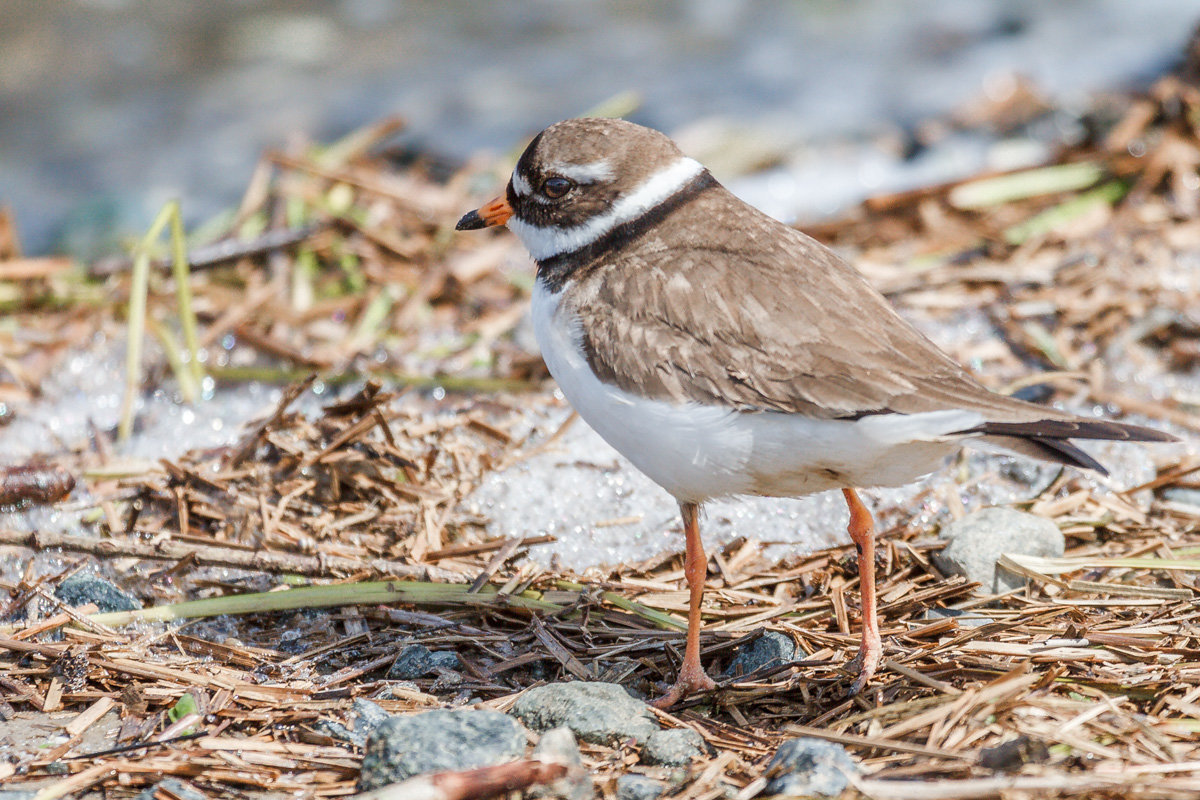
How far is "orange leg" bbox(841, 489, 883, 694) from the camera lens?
133 inches

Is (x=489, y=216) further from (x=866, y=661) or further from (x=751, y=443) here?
(x=866, y=661)

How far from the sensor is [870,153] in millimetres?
7770

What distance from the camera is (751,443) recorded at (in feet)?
10.6

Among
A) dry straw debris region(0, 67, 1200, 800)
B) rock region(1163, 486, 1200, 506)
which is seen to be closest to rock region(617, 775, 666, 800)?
dry straw debris region(0, 67, 1200, 800)

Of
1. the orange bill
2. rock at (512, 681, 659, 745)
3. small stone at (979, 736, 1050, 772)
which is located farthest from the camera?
the orange bill

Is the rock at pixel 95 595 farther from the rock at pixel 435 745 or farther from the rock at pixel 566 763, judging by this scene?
the rock at pixel 566 763

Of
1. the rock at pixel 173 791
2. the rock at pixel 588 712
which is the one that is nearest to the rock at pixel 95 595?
the rock at pixel 173 791

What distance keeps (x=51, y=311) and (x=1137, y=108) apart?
6.38 metres

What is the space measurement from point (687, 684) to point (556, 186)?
1.67 m

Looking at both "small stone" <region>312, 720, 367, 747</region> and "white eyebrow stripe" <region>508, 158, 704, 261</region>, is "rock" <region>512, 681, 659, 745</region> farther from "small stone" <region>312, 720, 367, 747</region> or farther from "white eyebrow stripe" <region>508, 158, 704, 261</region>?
"white eyebrow stripe" <region>508, 158, 704, 261</region>

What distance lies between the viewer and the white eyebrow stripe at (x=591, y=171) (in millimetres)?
3844

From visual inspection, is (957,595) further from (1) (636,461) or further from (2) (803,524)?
(1) (636,461)

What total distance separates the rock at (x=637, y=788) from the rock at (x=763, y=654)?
742mm

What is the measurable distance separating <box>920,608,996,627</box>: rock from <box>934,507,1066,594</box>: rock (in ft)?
0.49
